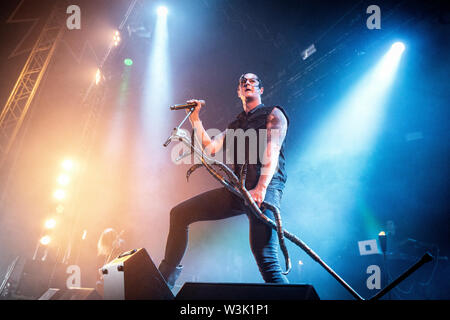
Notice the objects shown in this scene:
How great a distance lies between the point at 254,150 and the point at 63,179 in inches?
238

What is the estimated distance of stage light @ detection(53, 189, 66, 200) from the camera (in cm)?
618

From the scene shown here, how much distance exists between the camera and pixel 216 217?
6.63ft

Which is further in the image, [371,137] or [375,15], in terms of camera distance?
[371,137]

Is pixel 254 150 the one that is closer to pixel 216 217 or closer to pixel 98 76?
pixel 216 217

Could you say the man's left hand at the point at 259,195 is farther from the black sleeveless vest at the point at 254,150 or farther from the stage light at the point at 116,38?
the stage light at the point at 116,38

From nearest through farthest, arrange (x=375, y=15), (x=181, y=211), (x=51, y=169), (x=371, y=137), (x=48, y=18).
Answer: (x=181, y=211), (x=375, y=15), (x=48, y=18), (x=51, y=169), (x=371, y=137)

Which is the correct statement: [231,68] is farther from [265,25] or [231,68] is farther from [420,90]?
[420,90]

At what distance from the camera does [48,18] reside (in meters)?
5.11

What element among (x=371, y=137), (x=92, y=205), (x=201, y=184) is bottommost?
(x=92, y=205)

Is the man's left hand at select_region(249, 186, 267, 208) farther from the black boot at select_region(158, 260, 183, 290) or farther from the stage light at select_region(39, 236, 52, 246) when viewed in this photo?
the stage light at select_region(39, 236, 52, 246)

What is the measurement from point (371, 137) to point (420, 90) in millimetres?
1574

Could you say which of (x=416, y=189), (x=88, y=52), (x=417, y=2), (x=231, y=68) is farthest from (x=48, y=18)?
(x=416, y=189)

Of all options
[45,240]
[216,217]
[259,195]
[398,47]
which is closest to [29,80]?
[45,240]

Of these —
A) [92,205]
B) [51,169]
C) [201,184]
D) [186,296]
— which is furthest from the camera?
[201,184]
